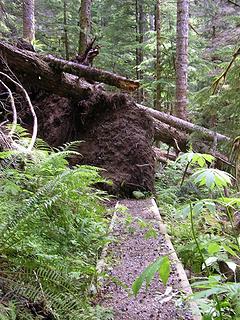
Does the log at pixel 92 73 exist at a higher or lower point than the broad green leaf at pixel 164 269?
higher

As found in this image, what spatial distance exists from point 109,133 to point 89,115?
61 centimetres

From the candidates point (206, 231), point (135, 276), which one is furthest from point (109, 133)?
point (135, 276)

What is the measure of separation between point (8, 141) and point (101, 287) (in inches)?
98.8

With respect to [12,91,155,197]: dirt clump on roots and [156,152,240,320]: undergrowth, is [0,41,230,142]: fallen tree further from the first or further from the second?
[156,152,240,320]: undergrowth

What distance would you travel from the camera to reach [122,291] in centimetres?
318

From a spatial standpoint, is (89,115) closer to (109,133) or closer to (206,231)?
(109,133)

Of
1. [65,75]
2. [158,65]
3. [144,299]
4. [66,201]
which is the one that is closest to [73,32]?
[158,65]

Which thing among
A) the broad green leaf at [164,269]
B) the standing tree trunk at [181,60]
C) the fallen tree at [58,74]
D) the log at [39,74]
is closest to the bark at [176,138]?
the standing tree trunk at [181,60]

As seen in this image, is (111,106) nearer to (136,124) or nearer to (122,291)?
(136,124)

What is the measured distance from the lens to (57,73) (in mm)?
7590

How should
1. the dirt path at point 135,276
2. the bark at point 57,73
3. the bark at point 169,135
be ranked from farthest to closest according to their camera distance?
the bark at point 169,135 → the bark at point 57,73 → the dirt path at point 135,276

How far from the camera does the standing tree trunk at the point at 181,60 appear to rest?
10.4 metres

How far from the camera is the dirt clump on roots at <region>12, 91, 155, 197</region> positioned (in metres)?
7.15

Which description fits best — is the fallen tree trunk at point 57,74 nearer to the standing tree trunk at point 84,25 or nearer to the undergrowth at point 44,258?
the standing tree trunk at point 84,25
